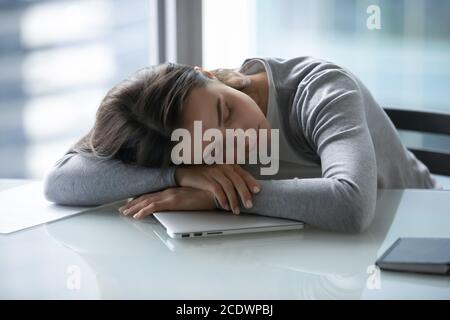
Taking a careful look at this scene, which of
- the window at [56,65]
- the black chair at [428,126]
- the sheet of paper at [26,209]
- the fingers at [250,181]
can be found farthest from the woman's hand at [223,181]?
the window at [56,65]

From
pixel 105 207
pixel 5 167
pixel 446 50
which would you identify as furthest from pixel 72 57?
pixel 105 207

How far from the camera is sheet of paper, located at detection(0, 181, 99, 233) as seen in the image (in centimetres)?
137

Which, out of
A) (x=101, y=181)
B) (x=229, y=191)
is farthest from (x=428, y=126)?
(x=101, y=181)

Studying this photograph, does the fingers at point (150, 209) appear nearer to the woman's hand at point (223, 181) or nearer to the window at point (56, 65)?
the woman's hand at point (223, 181)

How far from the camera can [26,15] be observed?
125 inches

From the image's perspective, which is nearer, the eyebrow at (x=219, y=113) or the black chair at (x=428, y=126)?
the eyebrow at (x=219, y=113)

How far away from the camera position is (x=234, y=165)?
4.68 ft

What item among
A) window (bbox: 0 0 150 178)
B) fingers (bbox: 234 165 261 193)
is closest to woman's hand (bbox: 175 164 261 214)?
fingers (bbox: 234 165 261 193)

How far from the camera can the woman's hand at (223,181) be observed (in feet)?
4.38

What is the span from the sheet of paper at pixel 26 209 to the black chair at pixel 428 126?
843mm

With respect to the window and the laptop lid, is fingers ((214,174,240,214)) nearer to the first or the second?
the laptop lid

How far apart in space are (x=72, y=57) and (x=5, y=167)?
1.84 ft

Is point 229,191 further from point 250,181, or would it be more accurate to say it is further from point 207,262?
point 207,262

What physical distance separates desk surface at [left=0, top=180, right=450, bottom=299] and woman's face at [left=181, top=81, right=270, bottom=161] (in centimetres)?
20
